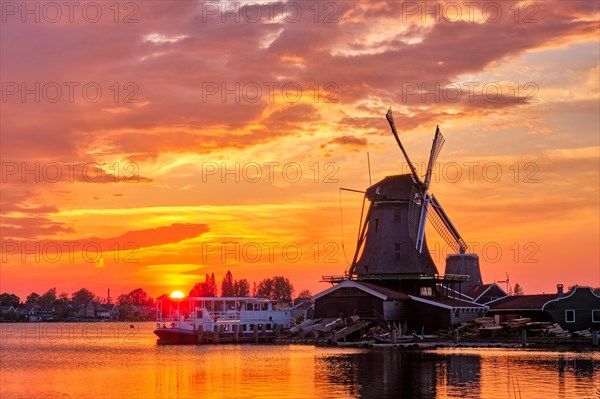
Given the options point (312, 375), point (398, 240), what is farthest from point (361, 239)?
point (312, 375)

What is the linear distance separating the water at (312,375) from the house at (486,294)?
2809cm

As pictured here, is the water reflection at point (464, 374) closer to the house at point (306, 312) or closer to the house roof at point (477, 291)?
the house roof at point (477, 291)

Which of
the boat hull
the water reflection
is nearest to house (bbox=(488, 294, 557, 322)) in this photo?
the water reflection

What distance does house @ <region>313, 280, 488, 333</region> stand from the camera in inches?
3538

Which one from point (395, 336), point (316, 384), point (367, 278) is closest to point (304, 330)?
point (367, 278)

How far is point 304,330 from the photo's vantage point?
9369cm

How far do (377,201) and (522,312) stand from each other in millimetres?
19187

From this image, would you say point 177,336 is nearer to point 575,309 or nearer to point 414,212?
point 414,212

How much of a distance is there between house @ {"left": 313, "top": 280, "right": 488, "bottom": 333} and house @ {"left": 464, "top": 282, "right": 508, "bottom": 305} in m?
11.3

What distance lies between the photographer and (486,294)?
105812mm

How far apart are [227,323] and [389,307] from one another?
1879 centimetres

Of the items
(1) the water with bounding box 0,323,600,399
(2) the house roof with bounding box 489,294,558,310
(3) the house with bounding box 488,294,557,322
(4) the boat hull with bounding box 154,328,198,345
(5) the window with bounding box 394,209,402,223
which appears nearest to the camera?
(1) the water with bounding box 0,323,600,399

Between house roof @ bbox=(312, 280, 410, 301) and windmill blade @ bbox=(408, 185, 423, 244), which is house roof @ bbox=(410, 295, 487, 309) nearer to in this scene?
house roof @ bbox=(312, 280, 410, 301)

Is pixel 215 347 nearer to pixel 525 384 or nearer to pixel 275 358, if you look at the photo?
pixel 275 358
